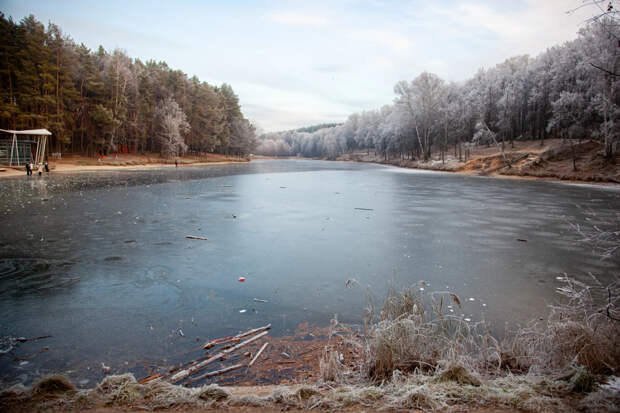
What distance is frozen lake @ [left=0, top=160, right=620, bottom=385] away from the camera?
434 cm

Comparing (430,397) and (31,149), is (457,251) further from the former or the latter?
(31,149)

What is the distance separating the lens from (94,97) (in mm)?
51250

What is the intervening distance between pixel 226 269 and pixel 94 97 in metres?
56.5

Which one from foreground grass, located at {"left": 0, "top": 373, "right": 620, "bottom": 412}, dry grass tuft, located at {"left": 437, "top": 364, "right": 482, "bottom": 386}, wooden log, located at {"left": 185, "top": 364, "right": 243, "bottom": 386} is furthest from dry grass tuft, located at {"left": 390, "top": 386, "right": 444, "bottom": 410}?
wooden log, located at {"left": 185, "top": 364, "right": 243, "bottom": 386}

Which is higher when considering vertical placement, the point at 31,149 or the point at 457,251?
the point at 31,149

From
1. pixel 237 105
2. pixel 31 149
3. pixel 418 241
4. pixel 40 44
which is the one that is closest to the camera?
pixel 418 241

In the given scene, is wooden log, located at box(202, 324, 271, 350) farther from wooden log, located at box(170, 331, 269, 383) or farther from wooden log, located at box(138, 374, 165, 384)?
wooden log, located at box(138, 374, 165, 384)

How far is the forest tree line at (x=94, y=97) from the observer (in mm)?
39344

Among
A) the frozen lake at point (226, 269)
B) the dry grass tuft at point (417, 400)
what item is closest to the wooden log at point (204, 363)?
the frozen lake at point (226, 269)

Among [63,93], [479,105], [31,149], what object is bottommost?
[31,149]

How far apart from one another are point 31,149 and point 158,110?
81.3 feet

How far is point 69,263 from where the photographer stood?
22.8ft

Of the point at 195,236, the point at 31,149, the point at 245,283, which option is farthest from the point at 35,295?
the point at 31,149

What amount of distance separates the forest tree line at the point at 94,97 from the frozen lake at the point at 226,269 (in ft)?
83.6
